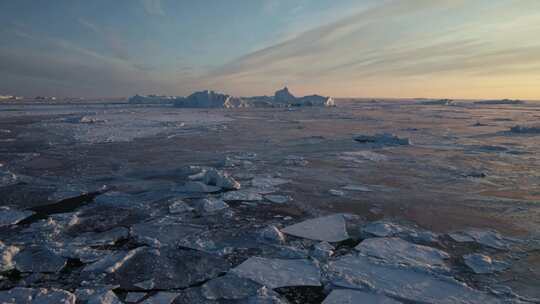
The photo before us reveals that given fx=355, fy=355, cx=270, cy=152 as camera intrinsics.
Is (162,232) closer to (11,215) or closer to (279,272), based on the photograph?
(279,272)

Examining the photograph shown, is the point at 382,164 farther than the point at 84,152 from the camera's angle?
No

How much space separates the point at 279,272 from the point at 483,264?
2.04 m

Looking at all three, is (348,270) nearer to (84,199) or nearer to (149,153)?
(84,199)

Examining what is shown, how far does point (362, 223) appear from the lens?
4742 millimetres

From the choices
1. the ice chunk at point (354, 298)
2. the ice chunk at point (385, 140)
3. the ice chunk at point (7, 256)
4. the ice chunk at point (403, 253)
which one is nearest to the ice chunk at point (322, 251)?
the ice chunk at point (403, 253)

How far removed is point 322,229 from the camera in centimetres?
446

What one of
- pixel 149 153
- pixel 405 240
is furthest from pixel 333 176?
pixel 149 153

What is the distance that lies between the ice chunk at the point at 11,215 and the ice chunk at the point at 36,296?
78.8 inches

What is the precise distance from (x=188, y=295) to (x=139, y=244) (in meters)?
1.31

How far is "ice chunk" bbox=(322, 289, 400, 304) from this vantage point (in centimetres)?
291

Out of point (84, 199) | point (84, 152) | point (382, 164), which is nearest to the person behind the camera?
point (84, 199)

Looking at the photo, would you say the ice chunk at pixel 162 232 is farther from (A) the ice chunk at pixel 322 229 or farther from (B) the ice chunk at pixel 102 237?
(A) the ice chunk at pixel 322 229

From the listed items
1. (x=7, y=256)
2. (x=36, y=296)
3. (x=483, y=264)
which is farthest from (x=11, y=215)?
(x=483, y=264)

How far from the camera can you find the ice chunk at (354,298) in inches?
115
